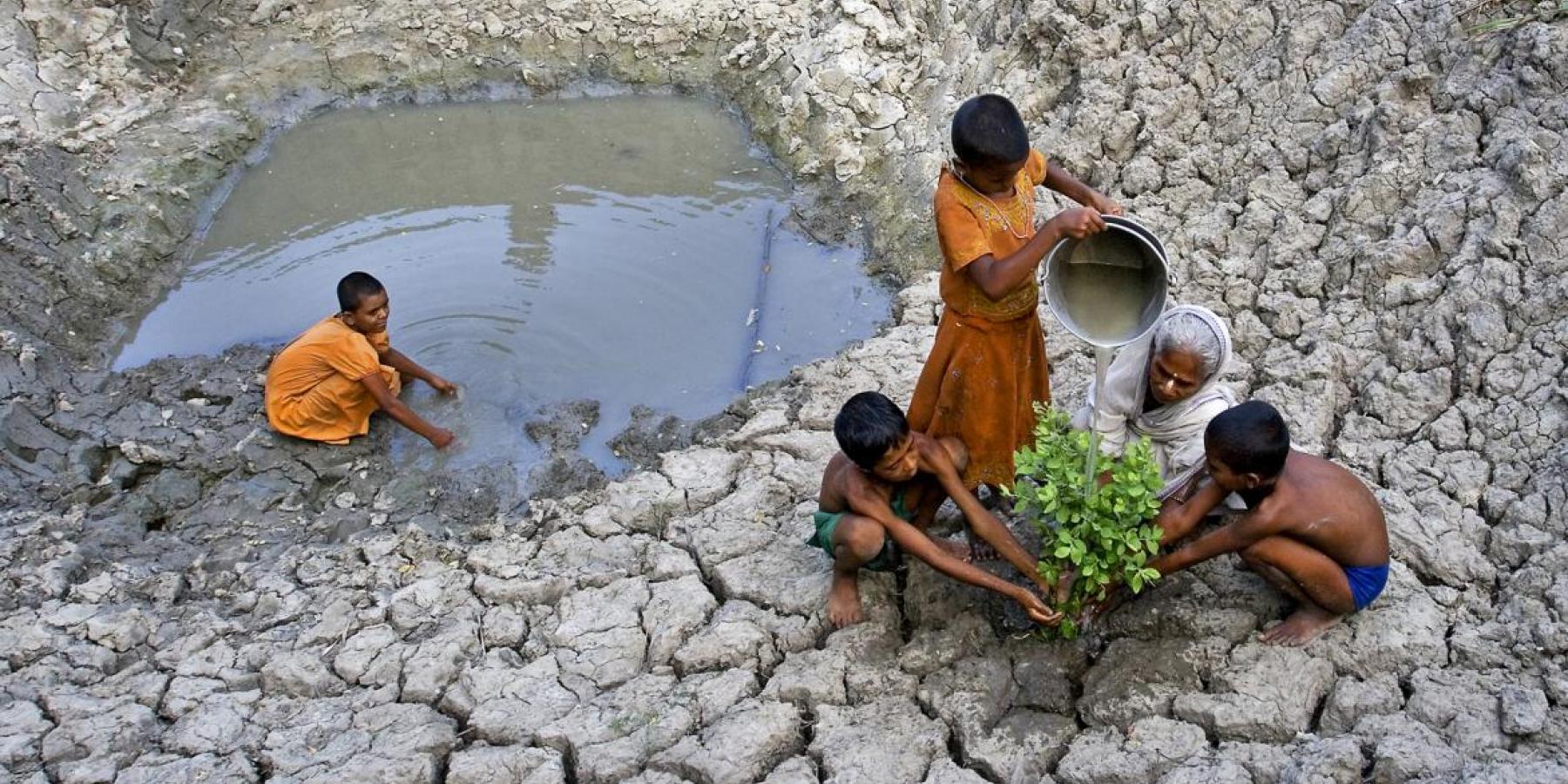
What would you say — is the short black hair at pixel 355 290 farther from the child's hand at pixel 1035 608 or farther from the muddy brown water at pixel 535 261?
the child's hand at pixel 1035 608

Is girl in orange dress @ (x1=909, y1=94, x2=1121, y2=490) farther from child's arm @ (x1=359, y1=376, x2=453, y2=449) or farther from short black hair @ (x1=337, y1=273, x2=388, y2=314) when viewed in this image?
short black hair @ (x1=337, y1=273, x2=388, y2=314)

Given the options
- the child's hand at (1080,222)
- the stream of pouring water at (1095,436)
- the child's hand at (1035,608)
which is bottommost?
the child's hand at (1035,608)

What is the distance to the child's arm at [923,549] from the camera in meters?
3.02

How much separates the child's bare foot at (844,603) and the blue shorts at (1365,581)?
127 cm

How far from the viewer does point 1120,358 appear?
10.7 ft

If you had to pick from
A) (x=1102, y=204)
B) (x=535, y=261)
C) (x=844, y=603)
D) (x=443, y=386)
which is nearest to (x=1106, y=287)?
(x=1102, y=204)

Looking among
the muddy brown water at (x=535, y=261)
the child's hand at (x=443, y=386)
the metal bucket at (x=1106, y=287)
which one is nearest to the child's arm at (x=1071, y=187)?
the metal bucket at (x=1106, y=287)

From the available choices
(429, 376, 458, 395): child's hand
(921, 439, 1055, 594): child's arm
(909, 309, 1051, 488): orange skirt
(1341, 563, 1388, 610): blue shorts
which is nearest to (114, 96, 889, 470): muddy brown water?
(429, 376, 458, 395): child's hand

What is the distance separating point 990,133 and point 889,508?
1016mm

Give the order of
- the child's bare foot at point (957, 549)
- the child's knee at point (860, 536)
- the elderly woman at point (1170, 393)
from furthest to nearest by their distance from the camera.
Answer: the child's bare foot at point (957, 549) < the child's knee at point (860, 536) < the elderly woman at point (1170, 393)

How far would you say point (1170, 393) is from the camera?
3066mm

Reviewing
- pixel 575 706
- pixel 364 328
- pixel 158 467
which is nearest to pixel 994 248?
pixel 575 706

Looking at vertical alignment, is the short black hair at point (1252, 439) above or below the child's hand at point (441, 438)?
above

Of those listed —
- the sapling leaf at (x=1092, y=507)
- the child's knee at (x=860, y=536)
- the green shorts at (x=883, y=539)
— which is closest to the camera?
the sapling leaf at (x=1092, y=507)
